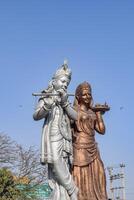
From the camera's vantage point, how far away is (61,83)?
944 cm

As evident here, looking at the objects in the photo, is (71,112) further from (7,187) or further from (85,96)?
(7,187)

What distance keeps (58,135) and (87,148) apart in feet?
2.61

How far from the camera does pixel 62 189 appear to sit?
358 inches

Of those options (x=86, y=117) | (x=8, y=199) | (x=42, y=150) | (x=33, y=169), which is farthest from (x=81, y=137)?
(x=33, y=169)

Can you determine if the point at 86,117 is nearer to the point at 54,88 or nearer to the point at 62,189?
the point at 54,88

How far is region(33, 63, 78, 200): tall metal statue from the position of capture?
9.07 m

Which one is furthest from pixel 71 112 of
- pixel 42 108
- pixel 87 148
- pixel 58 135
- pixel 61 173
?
pixel 61 173

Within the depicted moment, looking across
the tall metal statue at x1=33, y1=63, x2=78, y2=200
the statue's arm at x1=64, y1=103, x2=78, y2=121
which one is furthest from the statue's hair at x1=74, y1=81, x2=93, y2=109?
the tall metal statue at x1=33, y1=63, x2=78, y2=200

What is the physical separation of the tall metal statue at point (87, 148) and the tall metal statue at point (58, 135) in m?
0.33

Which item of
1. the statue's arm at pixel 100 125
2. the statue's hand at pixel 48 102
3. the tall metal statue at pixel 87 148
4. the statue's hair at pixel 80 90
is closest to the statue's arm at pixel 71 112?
the tall metal statue at pixel 87 148

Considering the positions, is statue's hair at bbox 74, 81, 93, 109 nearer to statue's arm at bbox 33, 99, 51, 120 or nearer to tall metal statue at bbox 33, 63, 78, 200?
tall metal statue at bbox 33, 63, 78, 200

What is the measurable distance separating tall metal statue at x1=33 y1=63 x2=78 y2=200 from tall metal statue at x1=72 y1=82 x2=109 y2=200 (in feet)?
1.08

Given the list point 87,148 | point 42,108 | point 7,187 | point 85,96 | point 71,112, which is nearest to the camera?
point 42,108

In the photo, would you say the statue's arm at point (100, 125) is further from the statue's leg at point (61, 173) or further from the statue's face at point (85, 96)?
the statue's leg at point (61, 173)
